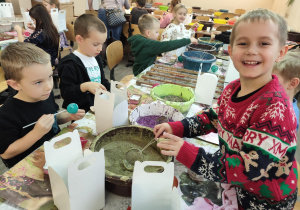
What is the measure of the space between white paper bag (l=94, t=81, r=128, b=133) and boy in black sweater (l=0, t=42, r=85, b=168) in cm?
21

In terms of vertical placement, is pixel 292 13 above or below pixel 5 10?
above

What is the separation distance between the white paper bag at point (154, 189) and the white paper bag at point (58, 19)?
3.17 m

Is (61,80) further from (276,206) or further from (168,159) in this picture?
(276,206)

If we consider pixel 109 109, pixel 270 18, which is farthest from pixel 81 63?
pixel 270 18

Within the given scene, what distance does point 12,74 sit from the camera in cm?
96

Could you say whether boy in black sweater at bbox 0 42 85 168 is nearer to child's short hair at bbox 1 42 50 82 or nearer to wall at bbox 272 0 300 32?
child's short hair at bbox 1 42 50 82

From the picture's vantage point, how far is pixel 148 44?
2.14 metres

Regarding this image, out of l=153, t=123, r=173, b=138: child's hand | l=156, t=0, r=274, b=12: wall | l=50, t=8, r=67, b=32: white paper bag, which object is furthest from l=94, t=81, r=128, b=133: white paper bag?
l=156, t=0, r=274, b=12: wall

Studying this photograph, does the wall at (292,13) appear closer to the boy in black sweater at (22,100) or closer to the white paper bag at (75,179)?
the boy in black sweater at (22,100)

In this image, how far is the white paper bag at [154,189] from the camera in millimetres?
592

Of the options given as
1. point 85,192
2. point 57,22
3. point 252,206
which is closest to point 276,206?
point 252,206

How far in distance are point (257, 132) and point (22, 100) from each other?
1020mm

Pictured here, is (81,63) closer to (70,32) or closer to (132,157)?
(132,157)

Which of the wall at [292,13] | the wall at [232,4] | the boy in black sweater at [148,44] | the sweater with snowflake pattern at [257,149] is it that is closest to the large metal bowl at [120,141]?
the sweater with snowflake pattern at [257,149]
